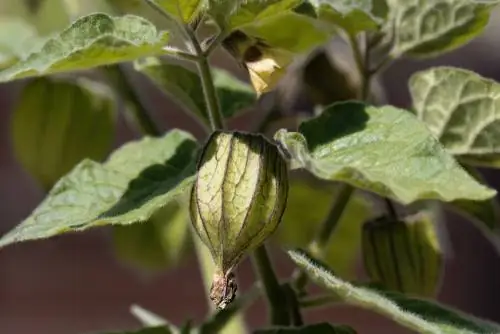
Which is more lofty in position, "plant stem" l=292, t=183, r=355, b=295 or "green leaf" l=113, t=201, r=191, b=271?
"plant stem" l=292, t=183, r=355, b=295

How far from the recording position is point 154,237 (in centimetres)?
89

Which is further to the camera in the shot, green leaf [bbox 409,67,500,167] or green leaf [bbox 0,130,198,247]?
green leaf [bbox 409,67,500,167]

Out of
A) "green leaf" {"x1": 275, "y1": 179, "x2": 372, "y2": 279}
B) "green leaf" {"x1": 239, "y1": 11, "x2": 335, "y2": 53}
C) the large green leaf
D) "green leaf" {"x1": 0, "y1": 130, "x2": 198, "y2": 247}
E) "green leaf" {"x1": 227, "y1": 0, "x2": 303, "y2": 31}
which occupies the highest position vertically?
"green leaf" {"x1": 227, "y1": 0, "x2": 303, "y2": 31}

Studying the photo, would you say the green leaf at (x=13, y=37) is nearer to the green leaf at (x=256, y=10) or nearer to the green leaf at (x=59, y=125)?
the green leaf at (x=59, y=125)

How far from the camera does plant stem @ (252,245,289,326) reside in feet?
2.07

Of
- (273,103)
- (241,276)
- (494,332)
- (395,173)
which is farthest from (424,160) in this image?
(241,276)

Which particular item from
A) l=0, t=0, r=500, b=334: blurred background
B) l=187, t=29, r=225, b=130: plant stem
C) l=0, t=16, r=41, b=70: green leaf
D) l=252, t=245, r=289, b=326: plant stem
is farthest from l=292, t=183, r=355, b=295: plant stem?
l=0, t=0, r=500, b=334: blurred background

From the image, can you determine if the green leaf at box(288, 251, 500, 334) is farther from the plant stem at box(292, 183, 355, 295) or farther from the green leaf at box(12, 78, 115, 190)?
the green leaf at box(12, 78, 115, 190)

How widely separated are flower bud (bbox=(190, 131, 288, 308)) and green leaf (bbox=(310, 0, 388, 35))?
11 centimetres

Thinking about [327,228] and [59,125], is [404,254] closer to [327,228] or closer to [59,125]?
[327,228]

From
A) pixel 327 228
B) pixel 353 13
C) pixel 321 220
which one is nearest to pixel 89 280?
pixel 321 220

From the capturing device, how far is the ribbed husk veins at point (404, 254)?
737mm

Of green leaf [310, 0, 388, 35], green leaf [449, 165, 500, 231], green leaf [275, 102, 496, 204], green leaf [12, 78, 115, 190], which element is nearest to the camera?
green leaf [275, 102, 496, 204]

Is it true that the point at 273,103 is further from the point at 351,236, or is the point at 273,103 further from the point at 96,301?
the point at 96,301
